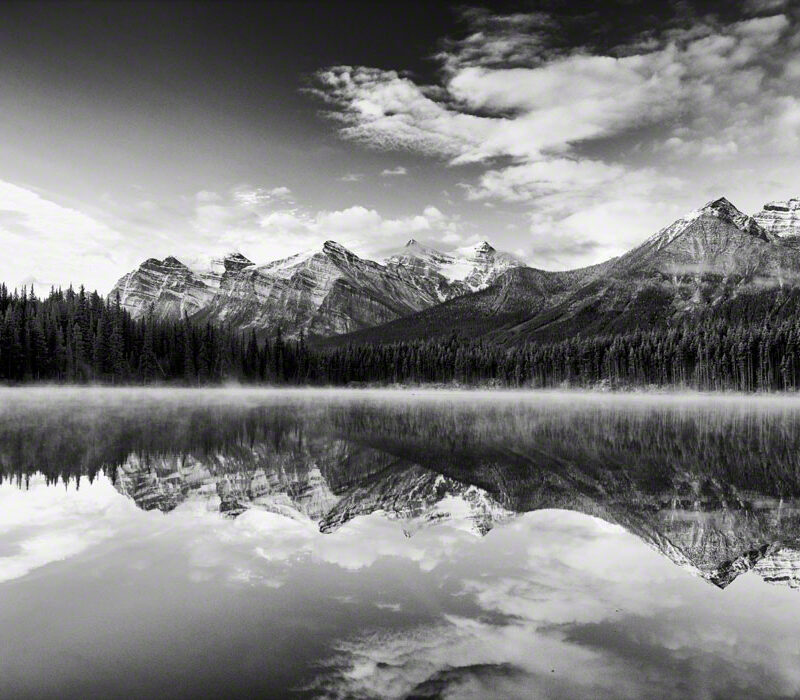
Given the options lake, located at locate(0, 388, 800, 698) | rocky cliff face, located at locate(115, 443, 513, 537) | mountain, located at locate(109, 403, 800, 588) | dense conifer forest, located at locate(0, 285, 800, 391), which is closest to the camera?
lake, located at locate(0, 388, 800, 698)

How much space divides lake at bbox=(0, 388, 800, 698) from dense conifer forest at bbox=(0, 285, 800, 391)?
8634 cm

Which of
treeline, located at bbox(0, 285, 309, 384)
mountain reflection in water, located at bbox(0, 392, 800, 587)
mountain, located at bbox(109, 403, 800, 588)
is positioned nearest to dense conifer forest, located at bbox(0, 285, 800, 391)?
treeline, located at bbox(0, 285, 309, 384)

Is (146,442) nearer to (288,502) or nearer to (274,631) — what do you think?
(288,502)

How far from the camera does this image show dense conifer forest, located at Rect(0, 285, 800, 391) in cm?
10144

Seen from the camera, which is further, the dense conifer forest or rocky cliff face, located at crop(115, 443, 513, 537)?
the dense conifer forest

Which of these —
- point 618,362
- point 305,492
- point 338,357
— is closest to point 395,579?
point 305,492

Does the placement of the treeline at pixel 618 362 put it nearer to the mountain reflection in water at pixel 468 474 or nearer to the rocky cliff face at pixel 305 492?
the mountain reflection in water at pixel 468 474

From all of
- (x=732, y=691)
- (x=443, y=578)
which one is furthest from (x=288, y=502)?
(x=732, y=691)

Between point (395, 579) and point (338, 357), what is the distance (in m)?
168

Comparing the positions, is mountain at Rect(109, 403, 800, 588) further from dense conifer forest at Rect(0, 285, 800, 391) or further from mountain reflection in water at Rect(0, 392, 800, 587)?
dense conifer forest at Rect(0, 285, 800, 391)

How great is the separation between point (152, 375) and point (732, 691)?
117558mm

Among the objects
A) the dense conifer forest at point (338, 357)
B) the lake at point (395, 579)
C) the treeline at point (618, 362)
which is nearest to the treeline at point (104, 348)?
the dense conifer forest at point (338, 357)

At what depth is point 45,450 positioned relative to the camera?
26203mm

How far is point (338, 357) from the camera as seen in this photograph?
178 m
